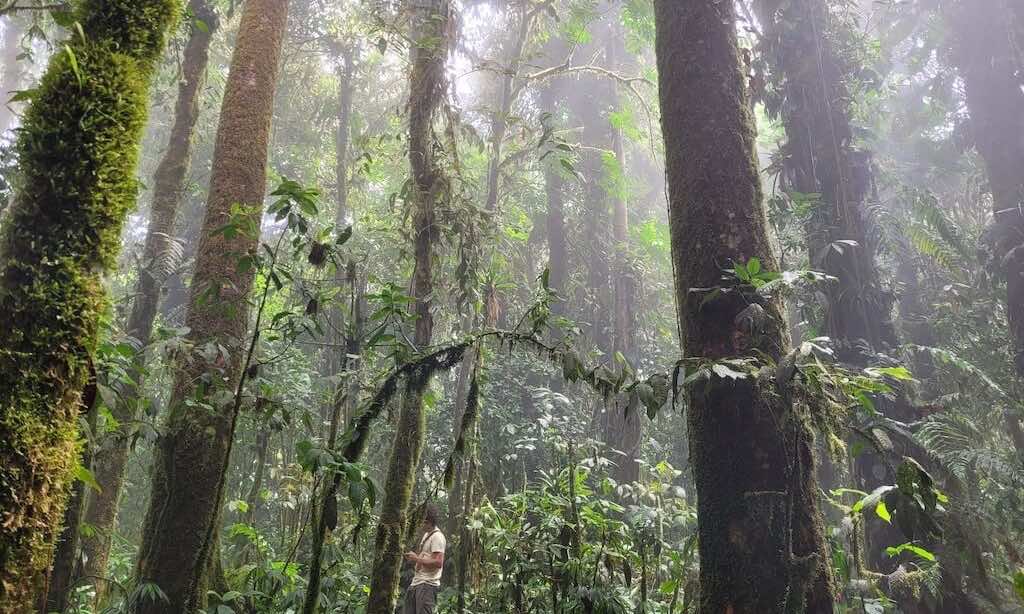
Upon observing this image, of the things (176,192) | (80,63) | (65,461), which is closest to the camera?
(65,461)

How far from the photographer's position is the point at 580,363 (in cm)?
323

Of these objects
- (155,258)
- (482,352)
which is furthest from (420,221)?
(155,258)

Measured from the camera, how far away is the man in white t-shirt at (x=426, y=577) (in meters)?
5.88

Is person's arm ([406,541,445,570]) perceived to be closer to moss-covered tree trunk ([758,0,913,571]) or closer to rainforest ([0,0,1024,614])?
rainforest ([0,0,1024,614])

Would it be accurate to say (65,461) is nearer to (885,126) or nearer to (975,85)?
(975,85)

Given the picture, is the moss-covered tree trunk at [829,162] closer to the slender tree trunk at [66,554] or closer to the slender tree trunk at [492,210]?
the slender tree trunk at [492,210]

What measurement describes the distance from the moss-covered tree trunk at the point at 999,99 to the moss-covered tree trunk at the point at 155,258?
10.9 meters

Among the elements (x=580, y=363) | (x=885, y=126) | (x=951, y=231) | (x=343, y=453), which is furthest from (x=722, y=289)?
(x=885, y=126)

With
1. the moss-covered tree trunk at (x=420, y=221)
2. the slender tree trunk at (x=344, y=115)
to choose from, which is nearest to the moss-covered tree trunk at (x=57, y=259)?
the moss-covered tree trunk at (x=420, y=221)

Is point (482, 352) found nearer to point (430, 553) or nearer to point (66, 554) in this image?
point (66, 554)

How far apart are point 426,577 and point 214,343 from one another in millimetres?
3284

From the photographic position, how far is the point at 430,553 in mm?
6027

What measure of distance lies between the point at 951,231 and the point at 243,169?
10.8 meters

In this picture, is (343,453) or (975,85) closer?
(343,453)
